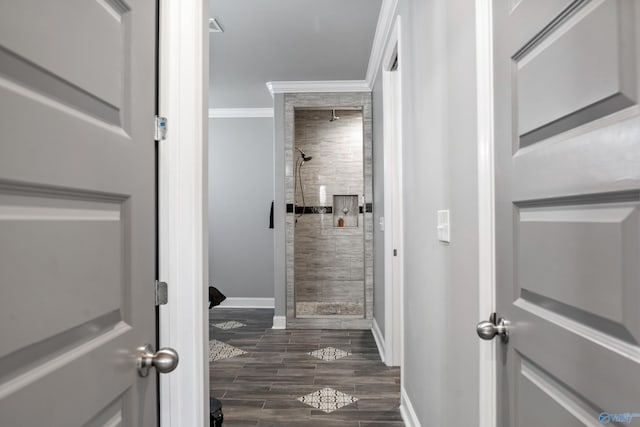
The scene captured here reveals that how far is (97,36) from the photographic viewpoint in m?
0.82

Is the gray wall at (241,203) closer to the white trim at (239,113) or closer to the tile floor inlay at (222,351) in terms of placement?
the white trim at (239,113)

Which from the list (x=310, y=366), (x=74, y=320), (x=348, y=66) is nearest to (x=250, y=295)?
(x=310, y=366)

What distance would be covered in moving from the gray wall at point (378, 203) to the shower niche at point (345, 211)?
126 cm

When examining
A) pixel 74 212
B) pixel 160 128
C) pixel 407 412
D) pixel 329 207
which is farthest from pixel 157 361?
pixel 329 207

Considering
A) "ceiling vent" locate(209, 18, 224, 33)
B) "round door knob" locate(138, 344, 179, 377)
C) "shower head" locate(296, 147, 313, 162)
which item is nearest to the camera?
"round door knob" locate(138, 344, 179, 377)

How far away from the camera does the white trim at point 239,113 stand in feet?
18.1

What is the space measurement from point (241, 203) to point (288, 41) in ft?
8.62

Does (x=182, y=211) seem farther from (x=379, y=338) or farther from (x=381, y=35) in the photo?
(x=379, y=338)

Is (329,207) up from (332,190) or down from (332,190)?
down

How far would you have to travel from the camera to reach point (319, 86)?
450 cm
